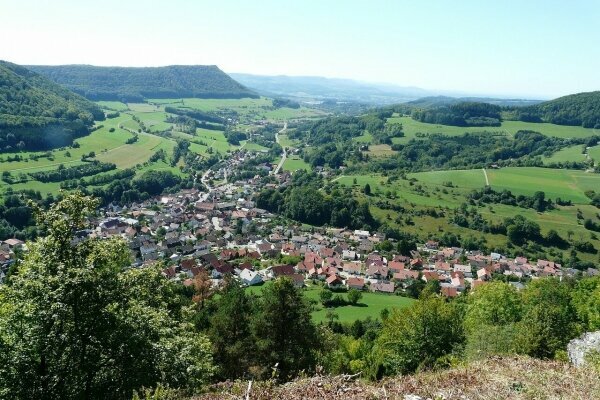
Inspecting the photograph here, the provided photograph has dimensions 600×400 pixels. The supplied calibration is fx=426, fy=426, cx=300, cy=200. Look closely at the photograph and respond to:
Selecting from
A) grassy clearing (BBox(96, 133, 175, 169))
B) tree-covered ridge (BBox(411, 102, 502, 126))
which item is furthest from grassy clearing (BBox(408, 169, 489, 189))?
grassy clearing (BBox(96, 133, 175, 169))

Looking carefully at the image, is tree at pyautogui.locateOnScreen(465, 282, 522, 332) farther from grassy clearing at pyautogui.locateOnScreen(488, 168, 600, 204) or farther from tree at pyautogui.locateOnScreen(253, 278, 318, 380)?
grassy clearing at pyautogui.locateOnScreen(488, 168, 600, 204)

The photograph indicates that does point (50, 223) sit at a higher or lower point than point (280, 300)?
higher

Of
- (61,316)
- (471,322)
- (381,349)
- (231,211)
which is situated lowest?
(231,211)

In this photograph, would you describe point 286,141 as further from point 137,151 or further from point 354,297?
point 354,297

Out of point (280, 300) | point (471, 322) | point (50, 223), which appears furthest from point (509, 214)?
point (50, 223)

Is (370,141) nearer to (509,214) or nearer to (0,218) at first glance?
(509,214)

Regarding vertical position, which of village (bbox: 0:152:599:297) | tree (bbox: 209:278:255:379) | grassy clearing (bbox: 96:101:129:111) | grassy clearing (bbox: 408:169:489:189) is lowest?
village (bbox: 0:152:599:297)
